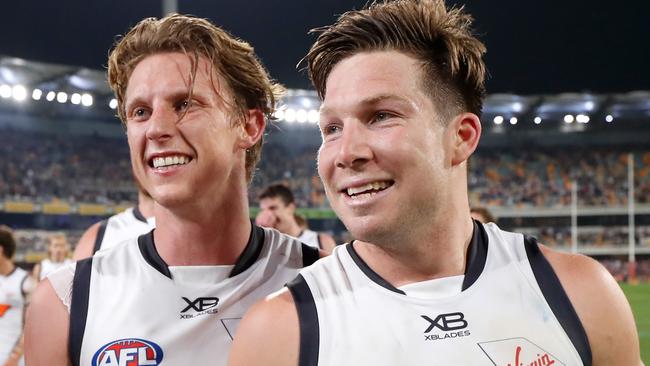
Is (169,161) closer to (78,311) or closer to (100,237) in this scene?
(78,311)

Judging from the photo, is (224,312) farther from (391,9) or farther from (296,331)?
(391,9)

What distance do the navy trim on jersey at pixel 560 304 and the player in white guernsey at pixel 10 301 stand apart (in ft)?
20.8

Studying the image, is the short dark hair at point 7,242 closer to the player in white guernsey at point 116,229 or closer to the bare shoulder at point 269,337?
the player in white guernsey at point 116,229

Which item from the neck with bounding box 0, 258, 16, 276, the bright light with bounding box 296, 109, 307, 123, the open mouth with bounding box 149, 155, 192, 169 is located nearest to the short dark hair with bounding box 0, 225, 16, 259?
the neck with bounding box 0, 258, 16, 276

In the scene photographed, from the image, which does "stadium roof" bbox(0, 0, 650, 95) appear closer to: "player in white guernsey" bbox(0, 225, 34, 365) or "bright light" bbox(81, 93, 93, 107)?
"bright light" bbox(81, 93, 93, 107)

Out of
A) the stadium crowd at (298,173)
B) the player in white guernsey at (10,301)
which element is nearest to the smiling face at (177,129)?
the player in white guernsey at (10,301)

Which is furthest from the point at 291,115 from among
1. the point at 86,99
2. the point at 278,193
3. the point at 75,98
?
the point at 278,193

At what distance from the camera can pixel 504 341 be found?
189 centimetres

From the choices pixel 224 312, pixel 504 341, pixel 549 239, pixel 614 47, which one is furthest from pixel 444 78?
pixel 614 47

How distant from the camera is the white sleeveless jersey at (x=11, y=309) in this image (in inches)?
284

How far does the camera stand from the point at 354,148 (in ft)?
6.13

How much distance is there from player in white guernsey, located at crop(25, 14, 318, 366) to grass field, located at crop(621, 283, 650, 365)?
11236 mm

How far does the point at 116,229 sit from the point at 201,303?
304cm

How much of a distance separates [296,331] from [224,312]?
1.54 feet
